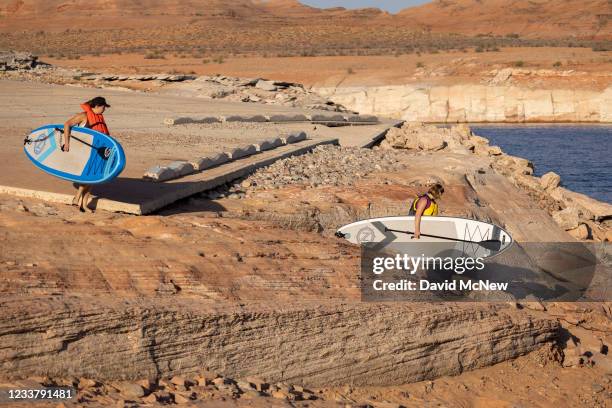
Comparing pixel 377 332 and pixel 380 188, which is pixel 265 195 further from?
pixel 377 332

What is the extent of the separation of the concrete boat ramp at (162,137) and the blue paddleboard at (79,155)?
0.24 m

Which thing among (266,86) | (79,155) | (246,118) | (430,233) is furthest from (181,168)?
(266,86)

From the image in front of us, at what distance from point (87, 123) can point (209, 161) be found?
9.64 feet

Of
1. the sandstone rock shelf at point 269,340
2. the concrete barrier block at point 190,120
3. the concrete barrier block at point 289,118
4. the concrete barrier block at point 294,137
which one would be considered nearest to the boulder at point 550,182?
the concrete barrier block at point 294,137

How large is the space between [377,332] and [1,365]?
3173 mm

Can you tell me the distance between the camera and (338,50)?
6150cm

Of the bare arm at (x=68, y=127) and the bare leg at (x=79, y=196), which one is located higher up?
the bare arm at (x=68, y=127)

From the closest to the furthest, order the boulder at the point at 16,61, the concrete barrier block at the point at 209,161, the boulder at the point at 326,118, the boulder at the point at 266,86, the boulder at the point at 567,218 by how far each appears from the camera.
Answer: the concrete barrier block at the point at 209,161
the boulder at the point at 567,218
the boulder at the point at 326,118
the boulder at the point at 16,61
the boulder at the point at 266,86

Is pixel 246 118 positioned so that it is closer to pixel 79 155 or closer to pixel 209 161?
pixel 209 161

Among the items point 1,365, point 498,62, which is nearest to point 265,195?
point 1,365

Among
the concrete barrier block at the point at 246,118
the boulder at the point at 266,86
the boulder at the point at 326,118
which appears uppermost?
the boulder at the point at 266,86

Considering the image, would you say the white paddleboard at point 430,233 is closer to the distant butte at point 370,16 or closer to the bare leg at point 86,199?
the bare leg at point 86,199

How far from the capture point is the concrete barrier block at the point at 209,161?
1195cm

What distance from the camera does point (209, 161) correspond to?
1234 cm
